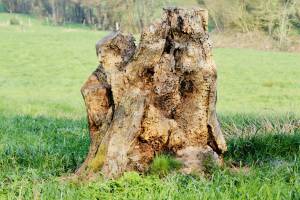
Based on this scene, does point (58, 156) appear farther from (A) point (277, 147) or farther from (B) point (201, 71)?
(A) point (277, 147)

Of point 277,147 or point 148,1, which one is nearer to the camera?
point 277,147

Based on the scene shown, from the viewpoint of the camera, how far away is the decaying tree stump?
584 centimetres

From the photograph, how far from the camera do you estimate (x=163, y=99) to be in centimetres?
604

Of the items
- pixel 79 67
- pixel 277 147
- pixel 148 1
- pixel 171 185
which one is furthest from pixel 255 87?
pixel 148 1

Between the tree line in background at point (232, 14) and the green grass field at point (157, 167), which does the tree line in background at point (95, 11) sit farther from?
the green grass field at point (157, 167)

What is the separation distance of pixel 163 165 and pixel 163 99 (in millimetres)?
770

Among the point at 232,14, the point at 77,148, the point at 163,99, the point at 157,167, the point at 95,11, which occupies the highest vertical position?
the point at 163,99

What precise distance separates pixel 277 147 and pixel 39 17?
322 feet

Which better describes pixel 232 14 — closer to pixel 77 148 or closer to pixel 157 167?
pixel 77 148

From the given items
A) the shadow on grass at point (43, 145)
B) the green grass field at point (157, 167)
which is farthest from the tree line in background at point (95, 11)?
the green grass field at point (157, 167)

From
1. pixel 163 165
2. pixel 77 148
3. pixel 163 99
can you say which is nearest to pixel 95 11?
pixel 77 148

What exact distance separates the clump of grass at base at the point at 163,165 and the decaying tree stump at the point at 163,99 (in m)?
0.11

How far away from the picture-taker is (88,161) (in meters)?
5.89

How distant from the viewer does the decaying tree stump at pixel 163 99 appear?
5844 mm
